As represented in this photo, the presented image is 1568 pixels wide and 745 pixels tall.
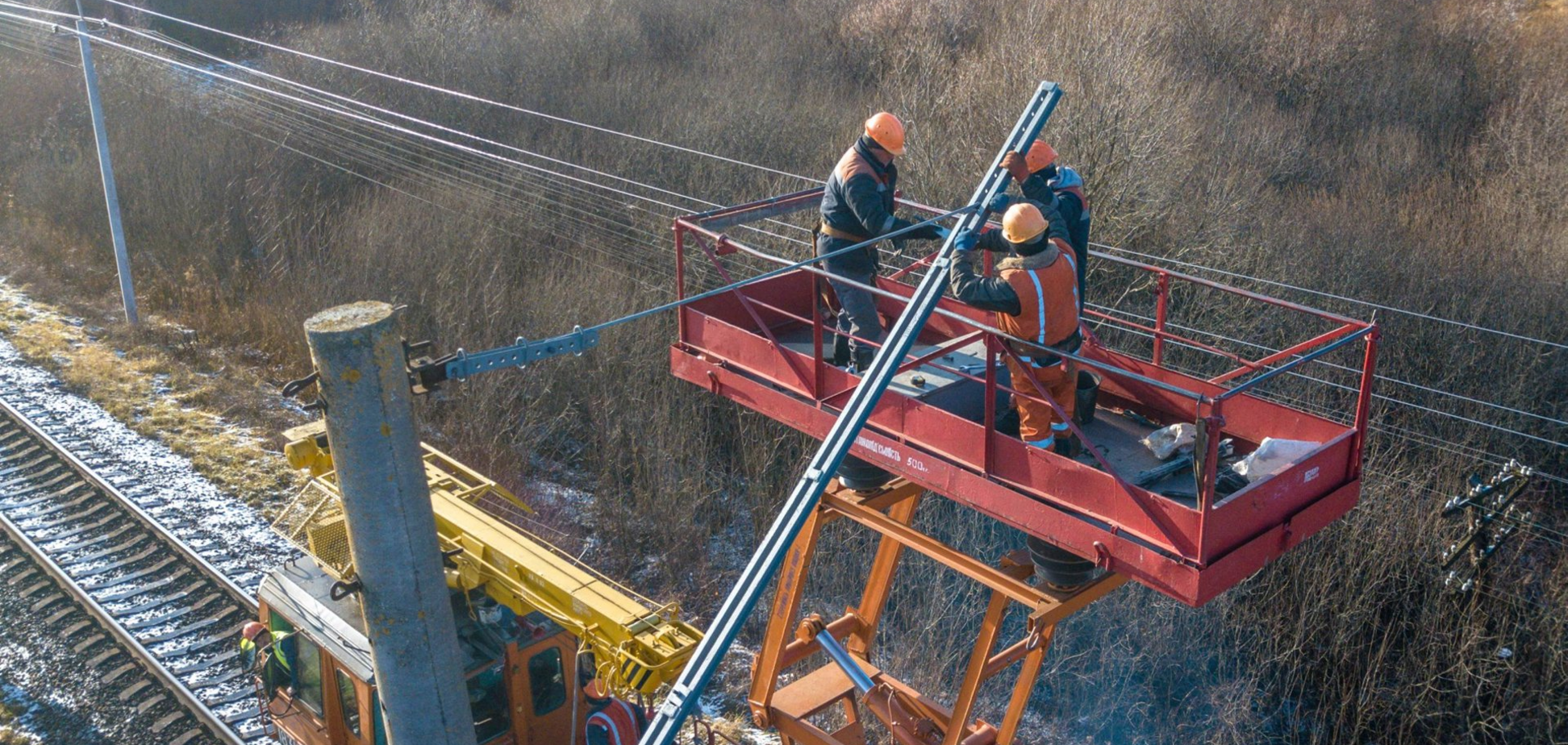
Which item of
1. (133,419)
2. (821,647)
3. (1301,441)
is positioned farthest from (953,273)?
(133,419)

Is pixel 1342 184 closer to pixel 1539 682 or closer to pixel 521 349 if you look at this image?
pixel 1539 682

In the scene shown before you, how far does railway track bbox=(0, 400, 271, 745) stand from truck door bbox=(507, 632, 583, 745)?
9.47 feet

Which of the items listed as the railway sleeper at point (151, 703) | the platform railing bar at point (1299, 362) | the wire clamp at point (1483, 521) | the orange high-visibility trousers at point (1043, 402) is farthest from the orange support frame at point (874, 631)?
the railway sleeper at point (151, 703)

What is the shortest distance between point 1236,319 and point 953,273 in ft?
29.1

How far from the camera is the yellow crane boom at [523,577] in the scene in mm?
6953

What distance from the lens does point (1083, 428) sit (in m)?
7.52

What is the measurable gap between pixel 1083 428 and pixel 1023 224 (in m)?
1.77

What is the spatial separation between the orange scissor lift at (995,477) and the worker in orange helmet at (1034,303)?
0.21 meters

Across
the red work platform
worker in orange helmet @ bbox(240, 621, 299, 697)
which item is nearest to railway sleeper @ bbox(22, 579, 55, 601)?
worker in orange helmet @ bbox(240, 621, 299, 697)

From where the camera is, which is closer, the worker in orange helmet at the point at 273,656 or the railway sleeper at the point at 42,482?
the worker in orange helmet at the point at 273,656

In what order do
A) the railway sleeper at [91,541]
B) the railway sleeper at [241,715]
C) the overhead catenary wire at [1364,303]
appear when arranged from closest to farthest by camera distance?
the overhead catenary wire at [1364,303]
the railway sleeper at [241,715]
the railway sleeper at [91,541]

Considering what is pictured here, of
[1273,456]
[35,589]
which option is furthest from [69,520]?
[1273,456]

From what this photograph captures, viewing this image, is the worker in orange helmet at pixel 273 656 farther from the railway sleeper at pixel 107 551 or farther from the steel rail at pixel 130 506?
the railway sleeper at pixel 107 551

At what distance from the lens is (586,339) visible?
4.43 metres
